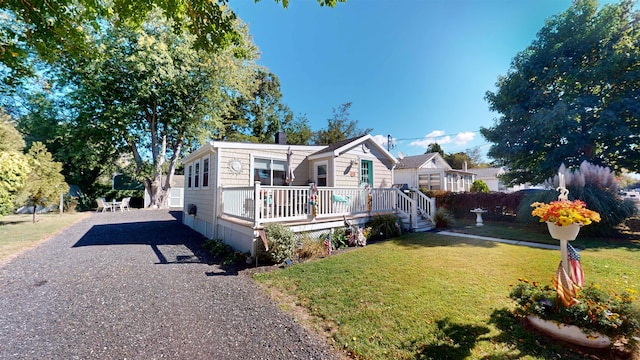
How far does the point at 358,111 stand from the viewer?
93.3 feet

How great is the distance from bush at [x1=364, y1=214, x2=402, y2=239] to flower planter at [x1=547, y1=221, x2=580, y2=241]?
211 inches

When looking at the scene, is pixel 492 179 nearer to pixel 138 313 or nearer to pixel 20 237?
pixel 138 313

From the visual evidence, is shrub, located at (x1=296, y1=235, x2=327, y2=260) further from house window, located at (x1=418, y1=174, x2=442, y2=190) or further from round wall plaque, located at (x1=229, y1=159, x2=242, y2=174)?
house window, located at (x1=418, y1=174, x2=442, y2=190)

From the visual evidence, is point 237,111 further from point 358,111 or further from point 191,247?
point 191,247

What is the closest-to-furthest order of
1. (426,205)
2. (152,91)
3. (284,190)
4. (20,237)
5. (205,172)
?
(284,190) < (20,237) < (205,172) < (426,205) < (152,91)

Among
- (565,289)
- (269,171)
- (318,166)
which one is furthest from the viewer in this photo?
(318,166)

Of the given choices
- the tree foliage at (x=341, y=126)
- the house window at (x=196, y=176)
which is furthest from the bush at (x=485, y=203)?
the tree foliage at (x=341, y=126)

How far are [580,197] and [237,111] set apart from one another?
1114 inches

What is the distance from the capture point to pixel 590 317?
254 cm

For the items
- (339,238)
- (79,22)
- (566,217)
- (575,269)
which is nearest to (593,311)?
(575,269)

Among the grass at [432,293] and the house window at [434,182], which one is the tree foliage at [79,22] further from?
the house window at [434,182]

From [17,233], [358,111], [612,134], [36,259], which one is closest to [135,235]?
[36,259]

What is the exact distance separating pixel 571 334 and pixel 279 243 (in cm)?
492

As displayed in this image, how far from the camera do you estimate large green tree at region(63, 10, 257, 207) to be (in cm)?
1605
